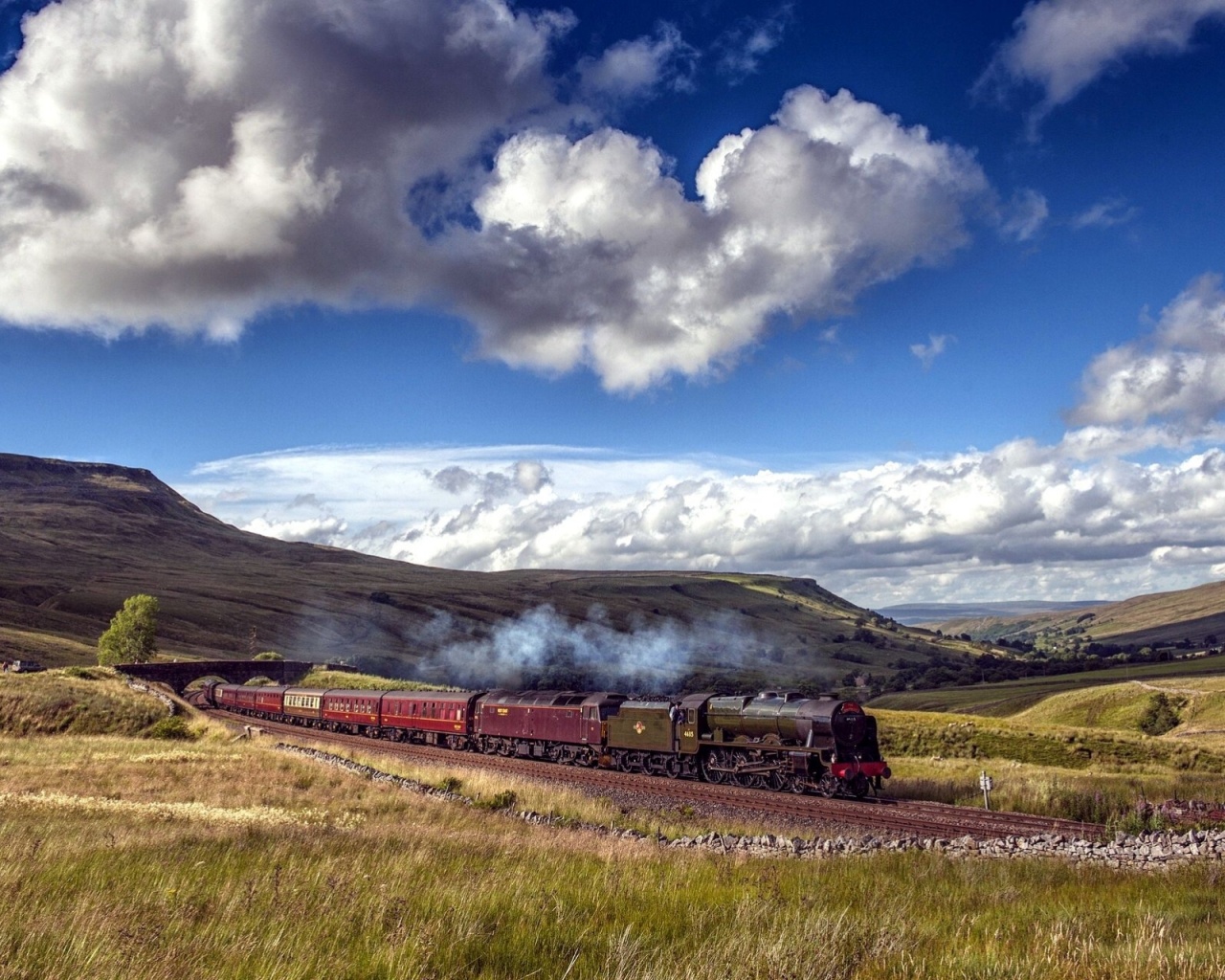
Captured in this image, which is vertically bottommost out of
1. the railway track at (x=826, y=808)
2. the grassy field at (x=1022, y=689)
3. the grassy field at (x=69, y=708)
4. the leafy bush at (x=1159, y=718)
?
the grassy field at (x=1022, y=689)

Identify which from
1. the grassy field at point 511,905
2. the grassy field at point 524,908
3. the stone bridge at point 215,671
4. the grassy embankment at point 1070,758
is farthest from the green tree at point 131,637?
the grassy field at point 524,908

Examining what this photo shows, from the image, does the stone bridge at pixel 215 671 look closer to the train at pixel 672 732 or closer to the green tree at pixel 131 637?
the green tree at pixel 131 637

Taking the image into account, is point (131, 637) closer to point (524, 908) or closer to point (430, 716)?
point (430, 716)

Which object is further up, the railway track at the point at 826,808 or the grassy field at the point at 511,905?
the grassy field at the point at 511,905

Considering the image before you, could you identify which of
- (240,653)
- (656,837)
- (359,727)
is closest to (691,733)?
(656,837)

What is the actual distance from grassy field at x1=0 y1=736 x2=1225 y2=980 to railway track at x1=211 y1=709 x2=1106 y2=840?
19.6 ft

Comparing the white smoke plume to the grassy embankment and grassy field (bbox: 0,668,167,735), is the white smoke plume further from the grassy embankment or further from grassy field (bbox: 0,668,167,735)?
the grassy embankment

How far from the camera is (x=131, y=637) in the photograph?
10069cm

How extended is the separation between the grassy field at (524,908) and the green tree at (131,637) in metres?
91.9

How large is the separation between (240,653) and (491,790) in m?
133

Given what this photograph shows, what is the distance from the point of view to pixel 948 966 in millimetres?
8055

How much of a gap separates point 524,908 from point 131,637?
107980 millimetres

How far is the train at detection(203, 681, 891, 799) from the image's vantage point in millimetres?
32094

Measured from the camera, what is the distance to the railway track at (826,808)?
23.6 metres
